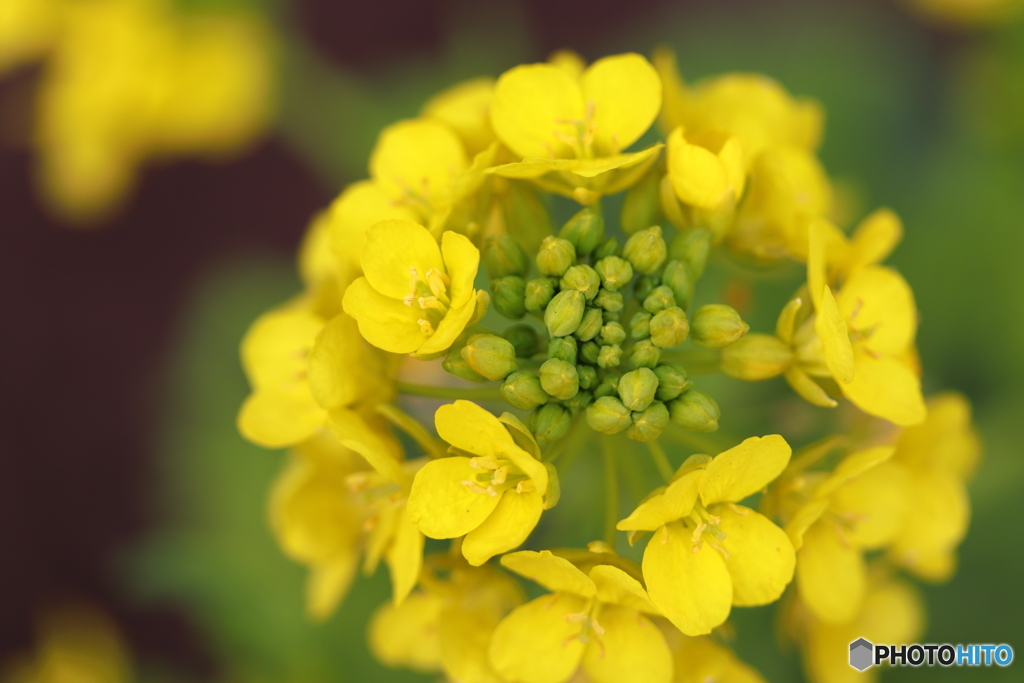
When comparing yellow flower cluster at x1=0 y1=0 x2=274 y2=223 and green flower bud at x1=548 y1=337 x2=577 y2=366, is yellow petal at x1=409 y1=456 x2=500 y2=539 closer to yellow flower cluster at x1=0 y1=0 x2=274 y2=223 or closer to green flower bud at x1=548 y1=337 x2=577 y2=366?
green flower bud at x1=548 y1=337 x2=577 y2=366

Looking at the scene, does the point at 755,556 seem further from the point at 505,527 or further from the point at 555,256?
the point at 555,256

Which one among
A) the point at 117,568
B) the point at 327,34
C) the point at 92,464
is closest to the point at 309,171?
the point at 327,34

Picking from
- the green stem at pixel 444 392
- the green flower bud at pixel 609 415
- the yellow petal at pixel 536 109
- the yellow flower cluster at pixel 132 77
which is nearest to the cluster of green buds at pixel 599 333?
the green flower bud at pixel 609 415

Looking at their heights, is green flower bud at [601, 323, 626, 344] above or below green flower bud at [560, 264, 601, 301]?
below

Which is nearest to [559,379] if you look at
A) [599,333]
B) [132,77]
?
[599,333]

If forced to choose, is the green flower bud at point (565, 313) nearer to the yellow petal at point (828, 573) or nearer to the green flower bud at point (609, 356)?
the green flower bud at point (609, 356)

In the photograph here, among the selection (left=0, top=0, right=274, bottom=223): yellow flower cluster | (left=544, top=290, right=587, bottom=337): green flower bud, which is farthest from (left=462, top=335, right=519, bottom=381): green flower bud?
(left=0, top=0, right=274, bottom=223): yellow flower cluster
